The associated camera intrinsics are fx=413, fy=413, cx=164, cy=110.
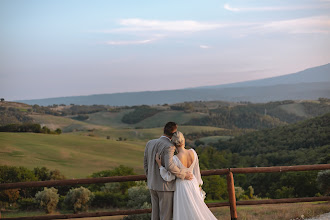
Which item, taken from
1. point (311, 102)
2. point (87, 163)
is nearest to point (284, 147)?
point (87, 163)

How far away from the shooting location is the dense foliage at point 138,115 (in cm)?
12092

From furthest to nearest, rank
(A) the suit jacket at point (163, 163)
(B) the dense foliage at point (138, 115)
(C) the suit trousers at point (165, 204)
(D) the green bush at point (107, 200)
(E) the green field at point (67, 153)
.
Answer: (B) the dense foliage at point (138, 115) → (E) the green field at point (67, 153) → (D) the green bush at point (107, 200) → (C) the suit trousers at point (165, 204) → (A) the suit jacket at point (163, 163)

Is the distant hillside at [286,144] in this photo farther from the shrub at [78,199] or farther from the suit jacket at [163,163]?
the suit jacket at [163,163]

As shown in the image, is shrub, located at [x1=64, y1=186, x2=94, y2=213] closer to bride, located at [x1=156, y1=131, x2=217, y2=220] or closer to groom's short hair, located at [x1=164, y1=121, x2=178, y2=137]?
bride, located at [x1=156, y1=131, x2=217, y2=220]

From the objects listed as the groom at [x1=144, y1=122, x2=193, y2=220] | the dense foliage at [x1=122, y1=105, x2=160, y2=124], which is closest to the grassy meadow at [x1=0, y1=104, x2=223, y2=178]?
the groom at [x1=144, y1=122, x2=193, y2=220]

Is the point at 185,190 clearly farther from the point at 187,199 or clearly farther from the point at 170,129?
the point at 170,129

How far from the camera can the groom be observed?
17.6 feet

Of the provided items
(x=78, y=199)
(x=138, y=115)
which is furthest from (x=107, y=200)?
(x=138, y=115)

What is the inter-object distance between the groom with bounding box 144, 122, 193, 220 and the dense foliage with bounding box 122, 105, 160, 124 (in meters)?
115

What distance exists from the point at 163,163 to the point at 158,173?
0.53ft

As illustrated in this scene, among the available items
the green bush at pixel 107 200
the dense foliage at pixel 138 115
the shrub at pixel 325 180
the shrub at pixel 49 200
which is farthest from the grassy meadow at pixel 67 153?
the dense foliage at pixel 138 115

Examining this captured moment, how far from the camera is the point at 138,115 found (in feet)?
404

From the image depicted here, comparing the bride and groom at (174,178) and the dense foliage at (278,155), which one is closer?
the bride and groom at (174,178)

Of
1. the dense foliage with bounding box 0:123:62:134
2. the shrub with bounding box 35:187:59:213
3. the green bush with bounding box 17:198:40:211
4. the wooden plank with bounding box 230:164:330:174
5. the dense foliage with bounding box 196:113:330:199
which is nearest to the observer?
the wooden plank with bounding box 230:164:330:174
